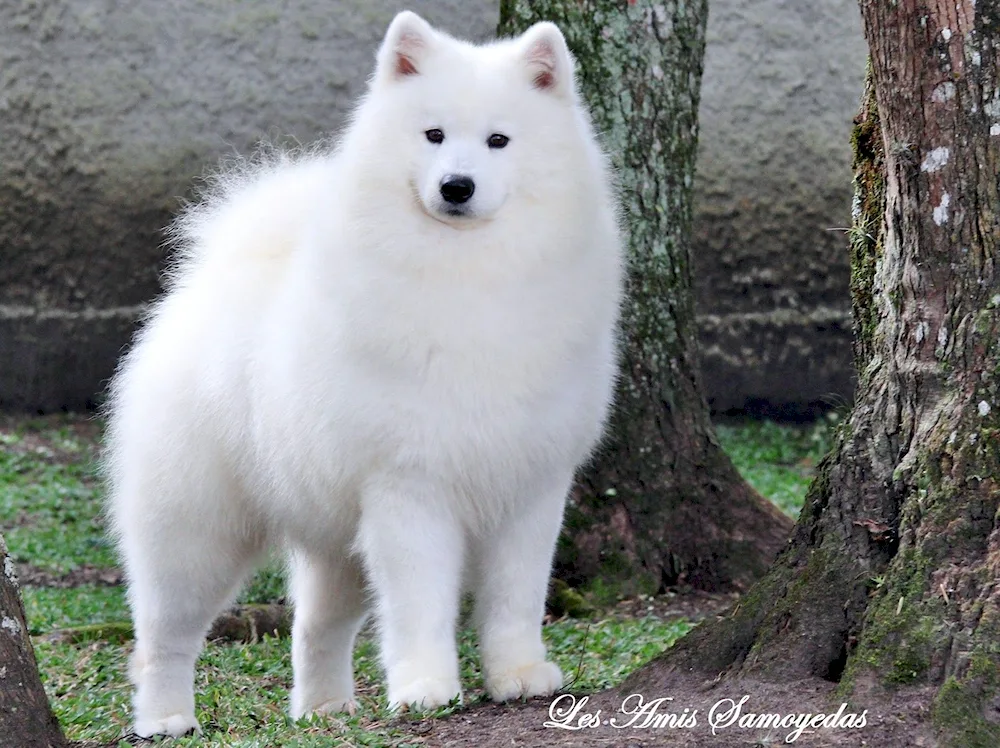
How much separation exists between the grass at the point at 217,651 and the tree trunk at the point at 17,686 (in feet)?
1.64

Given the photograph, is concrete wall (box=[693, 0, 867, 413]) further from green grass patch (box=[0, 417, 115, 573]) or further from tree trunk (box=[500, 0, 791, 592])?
green grass patch (box=[0, 417, 115, 573])

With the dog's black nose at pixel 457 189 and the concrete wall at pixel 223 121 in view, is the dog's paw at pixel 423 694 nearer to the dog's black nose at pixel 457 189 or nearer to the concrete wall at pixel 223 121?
the dog's black nose at pixel 457 189

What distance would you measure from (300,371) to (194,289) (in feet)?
2.68

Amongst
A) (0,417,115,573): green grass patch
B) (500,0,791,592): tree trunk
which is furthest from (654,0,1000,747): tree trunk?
(0,417,115,573): green grass patch

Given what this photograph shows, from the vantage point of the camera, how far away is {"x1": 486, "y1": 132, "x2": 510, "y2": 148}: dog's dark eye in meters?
3.42

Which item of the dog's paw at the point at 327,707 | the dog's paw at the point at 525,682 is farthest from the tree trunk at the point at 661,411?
the dog's paw at the point at 525,682

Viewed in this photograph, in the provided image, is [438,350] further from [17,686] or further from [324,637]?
[324,637]

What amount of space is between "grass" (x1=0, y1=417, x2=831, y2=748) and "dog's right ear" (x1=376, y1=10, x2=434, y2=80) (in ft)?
5.82

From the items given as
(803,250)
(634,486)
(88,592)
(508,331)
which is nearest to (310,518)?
(508,331)

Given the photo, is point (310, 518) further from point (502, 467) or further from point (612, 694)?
point (612, 694)

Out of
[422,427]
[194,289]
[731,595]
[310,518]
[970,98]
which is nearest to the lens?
[970,98]

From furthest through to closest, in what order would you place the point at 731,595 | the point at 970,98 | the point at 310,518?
the point at 731,595
the point at 310,518
the point at 970,98

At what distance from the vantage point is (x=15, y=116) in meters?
8.45

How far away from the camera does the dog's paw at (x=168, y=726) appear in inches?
158
